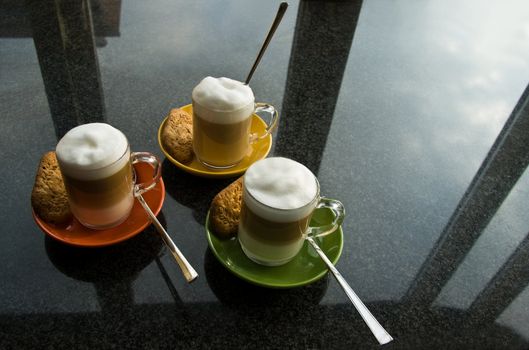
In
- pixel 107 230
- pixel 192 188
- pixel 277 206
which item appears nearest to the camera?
pixel 277 206

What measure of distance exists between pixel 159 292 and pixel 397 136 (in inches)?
22.7

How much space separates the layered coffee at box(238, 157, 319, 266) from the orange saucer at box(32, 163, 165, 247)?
160mm

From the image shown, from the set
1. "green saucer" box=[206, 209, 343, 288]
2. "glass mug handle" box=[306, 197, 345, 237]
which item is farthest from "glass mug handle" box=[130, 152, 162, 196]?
"glass mug handle" box=[306, 197, 345, 237]

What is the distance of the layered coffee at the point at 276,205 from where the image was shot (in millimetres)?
577

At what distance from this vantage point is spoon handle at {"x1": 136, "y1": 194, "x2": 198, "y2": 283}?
0.59 metres

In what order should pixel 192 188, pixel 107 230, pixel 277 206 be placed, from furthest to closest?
1. pixel 192 188
2. pixel 107 230
3. pixel 277 206

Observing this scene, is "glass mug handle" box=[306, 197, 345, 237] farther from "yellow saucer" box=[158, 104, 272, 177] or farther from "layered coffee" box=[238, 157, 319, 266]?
"yellow saucer" box=[158, 104, 272, 177]

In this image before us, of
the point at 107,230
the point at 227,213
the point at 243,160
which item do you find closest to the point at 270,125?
the point at 243,160

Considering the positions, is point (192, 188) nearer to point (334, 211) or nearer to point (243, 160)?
point (243, 160)

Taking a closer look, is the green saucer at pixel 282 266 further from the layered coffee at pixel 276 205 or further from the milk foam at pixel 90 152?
the milk foam at pixel 90 152

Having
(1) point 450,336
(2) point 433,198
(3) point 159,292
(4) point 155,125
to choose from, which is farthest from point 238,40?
(1) point 450,336

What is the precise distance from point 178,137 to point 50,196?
0.75 feet

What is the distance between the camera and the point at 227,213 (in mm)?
667

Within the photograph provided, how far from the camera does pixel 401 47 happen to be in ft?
3.94
